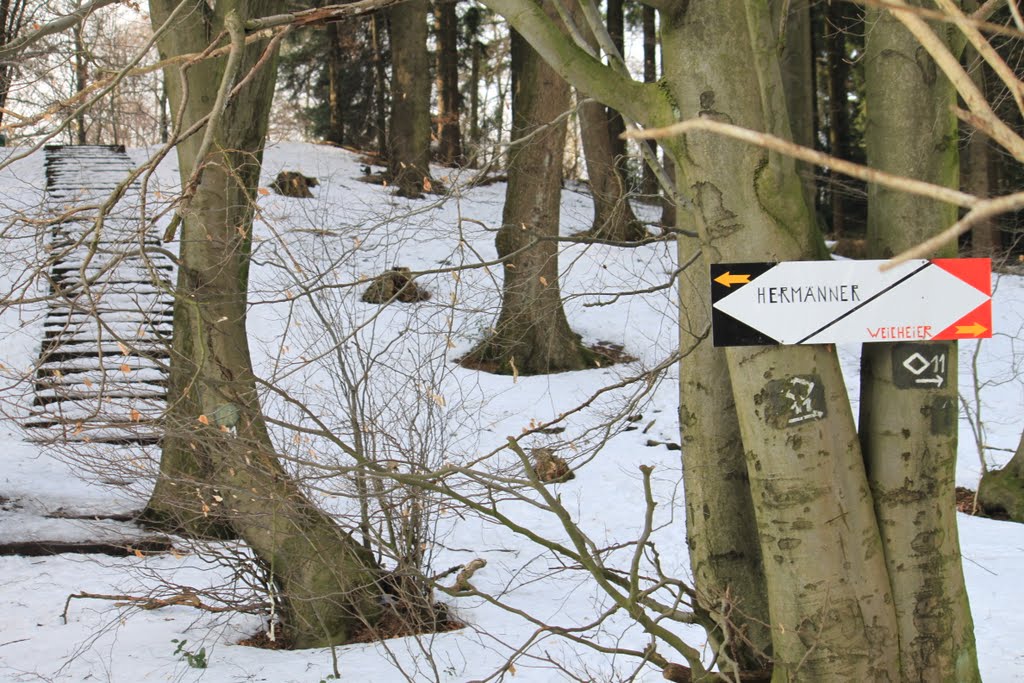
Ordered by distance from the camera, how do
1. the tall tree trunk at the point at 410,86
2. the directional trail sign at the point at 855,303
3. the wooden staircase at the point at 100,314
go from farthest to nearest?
the tall tree trunk at the point at 410,86
the wooden staircase at the point at 100,314
the directional trail sign at the point at 855,303

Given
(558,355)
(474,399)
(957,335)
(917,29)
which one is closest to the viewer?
(917,29)

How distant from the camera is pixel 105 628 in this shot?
622 centimetres

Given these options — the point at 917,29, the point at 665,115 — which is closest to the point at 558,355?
the point at 665,115

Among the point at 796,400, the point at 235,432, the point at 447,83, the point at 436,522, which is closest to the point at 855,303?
the point at 796,400

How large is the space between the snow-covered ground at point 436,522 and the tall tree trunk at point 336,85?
11919mm

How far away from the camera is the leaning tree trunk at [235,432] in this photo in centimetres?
568

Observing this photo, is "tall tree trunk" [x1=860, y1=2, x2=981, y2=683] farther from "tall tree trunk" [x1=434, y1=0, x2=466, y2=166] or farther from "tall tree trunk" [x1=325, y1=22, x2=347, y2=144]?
"tall tree trunk" [x1=325, y1=22, x2=347, y2=144]

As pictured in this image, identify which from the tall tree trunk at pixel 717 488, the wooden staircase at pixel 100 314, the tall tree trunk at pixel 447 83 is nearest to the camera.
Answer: the tall tree trunk at pixel 717 488

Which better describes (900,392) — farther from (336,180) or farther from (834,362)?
(336,180)

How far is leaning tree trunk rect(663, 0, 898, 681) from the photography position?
3.32 m

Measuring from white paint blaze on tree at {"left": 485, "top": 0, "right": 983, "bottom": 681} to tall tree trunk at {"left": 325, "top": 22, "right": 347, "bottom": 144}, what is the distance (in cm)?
1981

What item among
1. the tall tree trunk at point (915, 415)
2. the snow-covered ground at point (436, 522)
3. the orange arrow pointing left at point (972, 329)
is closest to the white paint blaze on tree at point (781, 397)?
the tall tree trunk at point (915, 415)

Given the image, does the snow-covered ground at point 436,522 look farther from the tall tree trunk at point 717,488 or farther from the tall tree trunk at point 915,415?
the tall tree trunk at point 915,415

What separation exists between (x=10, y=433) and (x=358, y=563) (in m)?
5.03
